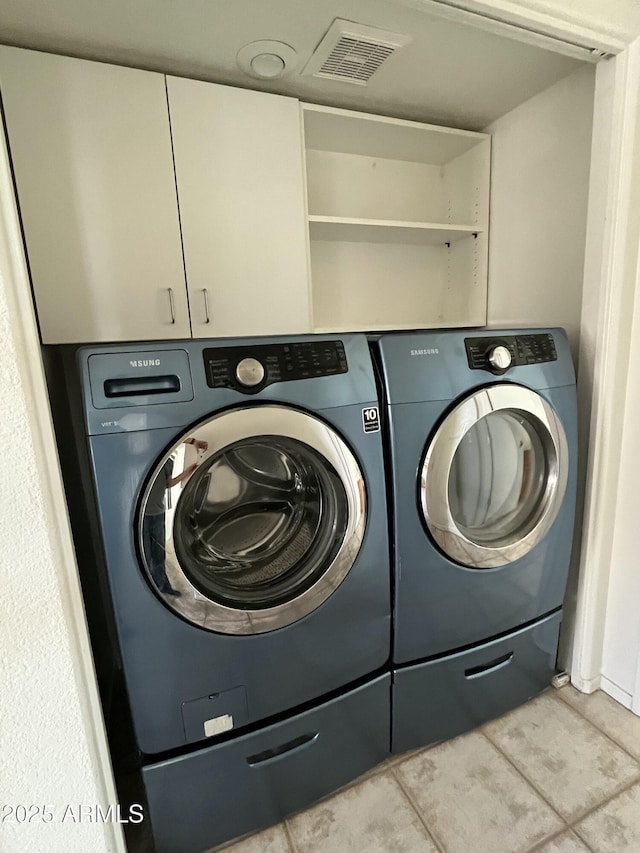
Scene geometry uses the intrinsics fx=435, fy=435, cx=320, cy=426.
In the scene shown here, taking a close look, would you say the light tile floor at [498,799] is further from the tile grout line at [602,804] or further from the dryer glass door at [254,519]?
the dryer glass door at [254,519]

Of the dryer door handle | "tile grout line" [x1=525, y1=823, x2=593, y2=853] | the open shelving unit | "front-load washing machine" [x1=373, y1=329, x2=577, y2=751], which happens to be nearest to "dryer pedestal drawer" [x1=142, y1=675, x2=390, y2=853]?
the dryer door handle

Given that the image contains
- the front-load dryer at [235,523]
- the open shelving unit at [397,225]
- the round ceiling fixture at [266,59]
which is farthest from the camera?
the open shelving unit at [397,225]

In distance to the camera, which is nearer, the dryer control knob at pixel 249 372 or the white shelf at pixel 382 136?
the dryer control knob at pixel 249 372

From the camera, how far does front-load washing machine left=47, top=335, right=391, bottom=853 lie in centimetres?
85

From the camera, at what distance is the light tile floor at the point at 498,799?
42.4 inches

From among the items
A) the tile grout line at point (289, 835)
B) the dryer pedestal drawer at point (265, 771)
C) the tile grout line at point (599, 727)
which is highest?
the dryer pedestal drawer at point (265, 771)

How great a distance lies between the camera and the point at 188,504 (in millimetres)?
1035

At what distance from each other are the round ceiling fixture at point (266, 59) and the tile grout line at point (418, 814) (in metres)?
2.09

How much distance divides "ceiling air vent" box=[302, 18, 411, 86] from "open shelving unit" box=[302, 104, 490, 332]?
0.66 feet

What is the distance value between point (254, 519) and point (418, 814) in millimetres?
885

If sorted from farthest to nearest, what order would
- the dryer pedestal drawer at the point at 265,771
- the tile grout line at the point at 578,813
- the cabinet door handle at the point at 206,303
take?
the cabinet door handle at the point at 206,303 → the tile grout line at the point at 578,813 → the dryer pedestal drawer at the point at 265,771

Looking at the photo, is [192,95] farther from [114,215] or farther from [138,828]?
[138,828]

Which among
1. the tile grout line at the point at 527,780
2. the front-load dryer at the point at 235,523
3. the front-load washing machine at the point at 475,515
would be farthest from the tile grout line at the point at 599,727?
the front-load dryer at the point at 235,523

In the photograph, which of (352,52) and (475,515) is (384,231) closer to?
(352,52)
